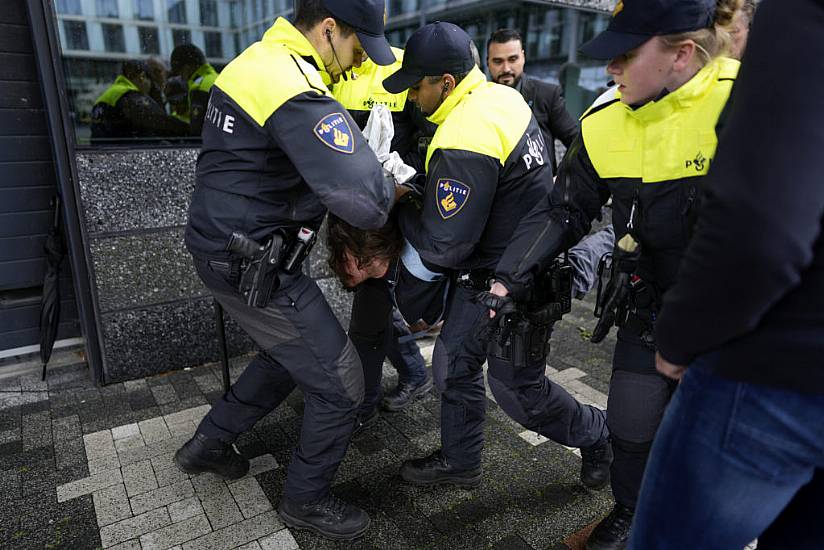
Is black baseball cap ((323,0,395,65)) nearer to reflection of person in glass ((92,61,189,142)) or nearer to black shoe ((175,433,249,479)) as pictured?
black shoe ((175,433,249,479))

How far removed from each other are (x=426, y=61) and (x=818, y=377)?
183cm

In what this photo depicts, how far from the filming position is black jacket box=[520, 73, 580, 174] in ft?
Answer: 14.3

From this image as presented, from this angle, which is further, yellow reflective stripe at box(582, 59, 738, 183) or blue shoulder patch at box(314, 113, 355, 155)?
blue shoulder patch at box(314, 113, 355, 155)

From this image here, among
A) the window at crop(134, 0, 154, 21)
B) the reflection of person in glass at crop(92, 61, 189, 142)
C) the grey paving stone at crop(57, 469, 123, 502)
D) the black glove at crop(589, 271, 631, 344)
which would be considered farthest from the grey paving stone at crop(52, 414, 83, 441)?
the black glove at crop(589, 271, 631, 344)

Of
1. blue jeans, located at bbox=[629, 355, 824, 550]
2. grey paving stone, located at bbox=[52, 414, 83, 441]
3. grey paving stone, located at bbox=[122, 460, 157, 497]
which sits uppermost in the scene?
blue jeans, located at bbox=[629, 355, 824, 550]

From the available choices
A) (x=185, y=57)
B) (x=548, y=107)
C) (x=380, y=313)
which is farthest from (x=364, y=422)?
(x=548, y=107)

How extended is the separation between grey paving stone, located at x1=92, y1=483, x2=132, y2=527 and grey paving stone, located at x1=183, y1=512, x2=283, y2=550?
390 millimetres

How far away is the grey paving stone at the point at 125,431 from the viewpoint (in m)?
3.11

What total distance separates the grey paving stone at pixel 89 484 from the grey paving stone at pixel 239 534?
25.7 inches

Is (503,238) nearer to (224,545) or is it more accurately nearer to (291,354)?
(291,354)

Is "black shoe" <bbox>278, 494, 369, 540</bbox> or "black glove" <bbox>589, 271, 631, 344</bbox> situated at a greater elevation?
"black glove" <bbox>589, 271, 631, 344</bbox>

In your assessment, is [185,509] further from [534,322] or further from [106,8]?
[106,8]

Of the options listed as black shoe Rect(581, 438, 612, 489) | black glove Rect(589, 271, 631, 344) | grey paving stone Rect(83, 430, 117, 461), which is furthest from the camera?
grey paving stone Rect(83, 430, 117, 461)

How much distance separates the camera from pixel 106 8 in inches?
132
